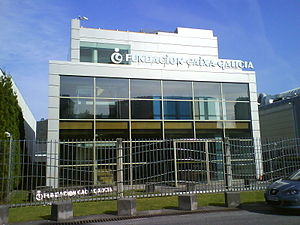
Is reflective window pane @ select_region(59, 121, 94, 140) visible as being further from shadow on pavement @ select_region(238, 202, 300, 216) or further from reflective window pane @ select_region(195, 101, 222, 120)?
shadow on pavement @ select_region(238, 202, 300, 216)

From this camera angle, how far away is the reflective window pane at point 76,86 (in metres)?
16.5

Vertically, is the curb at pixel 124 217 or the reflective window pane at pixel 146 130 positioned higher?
the reflective window pane at pixel 146 130

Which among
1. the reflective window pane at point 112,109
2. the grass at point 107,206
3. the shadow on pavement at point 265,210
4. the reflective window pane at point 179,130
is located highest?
the reflective window pane at point 112,109

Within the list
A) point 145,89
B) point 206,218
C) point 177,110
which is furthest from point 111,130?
point 206,218

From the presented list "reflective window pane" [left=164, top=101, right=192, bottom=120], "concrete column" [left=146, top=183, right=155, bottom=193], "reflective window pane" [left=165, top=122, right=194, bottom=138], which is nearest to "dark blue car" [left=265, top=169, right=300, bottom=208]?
"concrete column" [left=146, top=183, right=155, bottom=193]

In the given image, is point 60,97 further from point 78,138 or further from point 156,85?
point 156,85

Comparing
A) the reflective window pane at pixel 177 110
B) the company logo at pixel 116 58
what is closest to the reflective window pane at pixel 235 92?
the reflective window pane at pixel 177 110

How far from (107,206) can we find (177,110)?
9334mm

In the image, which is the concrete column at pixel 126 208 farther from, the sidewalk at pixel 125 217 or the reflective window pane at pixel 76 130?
the reflective window pane at pixel 76 130

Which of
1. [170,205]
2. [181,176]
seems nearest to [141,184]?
[181,176]

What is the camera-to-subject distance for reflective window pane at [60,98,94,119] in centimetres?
1623

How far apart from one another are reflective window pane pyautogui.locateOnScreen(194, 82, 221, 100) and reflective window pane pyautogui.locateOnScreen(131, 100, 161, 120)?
2723mm

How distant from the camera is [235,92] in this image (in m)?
19.5

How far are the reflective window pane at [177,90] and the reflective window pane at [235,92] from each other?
8.03 feet
